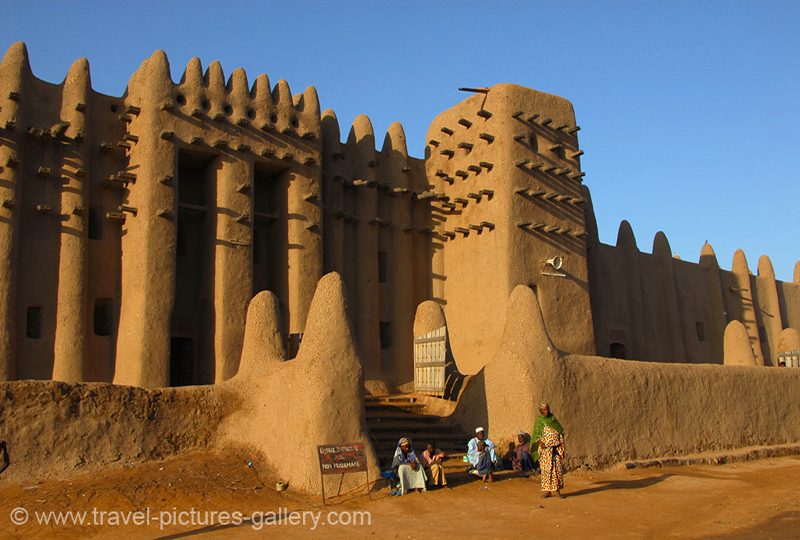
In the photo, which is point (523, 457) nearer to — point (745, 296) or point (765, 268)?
point (745, 296)

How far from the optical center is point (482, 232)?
2273 centimetres

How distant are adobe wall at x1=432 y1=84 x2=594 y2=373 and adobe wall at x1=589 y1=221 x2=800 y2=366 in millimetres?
3286

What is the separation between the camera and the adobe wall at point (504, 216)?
866 inches

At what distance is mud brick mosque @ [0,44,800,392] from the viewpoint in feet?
58.9

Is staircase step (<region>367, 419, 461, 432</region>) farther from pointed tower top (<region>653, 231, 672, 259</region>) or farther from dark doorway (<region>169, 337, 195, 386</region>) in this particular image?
pointed tower top (<region>653, 231, 672, 259</region>)

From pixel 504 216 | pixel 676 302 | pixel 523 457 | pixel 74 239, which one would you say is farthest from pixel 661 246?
pixel 74 239

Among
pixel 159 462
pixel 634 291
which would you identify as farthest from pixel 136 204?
pixel 634 291

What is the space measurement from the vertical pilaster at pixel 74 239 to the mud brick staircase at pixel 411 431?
647 cm

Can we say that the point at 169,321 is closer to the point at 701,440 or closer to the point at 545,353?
the point at 545,353

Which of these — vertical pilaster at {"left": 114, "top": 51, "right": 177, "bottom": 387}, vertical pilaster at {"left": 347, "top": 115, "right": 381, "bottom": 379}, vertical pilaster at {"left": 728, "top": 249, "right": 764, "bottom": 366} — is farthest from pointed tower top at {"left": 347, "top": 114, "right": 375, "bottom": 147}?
vertical pilaster at {"left": 728, "top": 249, "right": 764, "bottom": 366}

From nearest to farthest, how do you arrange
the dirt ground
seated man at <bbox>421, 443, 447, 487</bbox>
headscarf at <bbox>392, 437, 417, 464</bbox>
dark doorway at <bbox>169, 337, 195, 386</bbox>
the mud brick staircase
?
1. the dirt ground
2. headscarf at <bbox>392, 437, 417, 464</bbox>
3. seated man at <bbox>421, 443, 447, 487</bbox>
4. the mud brick staircase
5. dark doorway at <bbox>169, 337, 195, 386</bbox>

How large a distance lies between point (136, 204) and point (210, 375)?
14.1 feet

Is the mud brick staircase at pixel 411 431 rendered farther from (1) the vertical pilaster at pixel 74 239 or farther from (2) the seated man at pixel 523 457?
(1) the vertical pilaster at pixel 74 239

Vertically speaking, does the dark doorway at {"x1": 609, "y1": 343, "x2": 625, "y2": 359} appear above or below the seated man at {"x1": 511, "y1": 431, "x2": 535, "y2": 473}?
above
